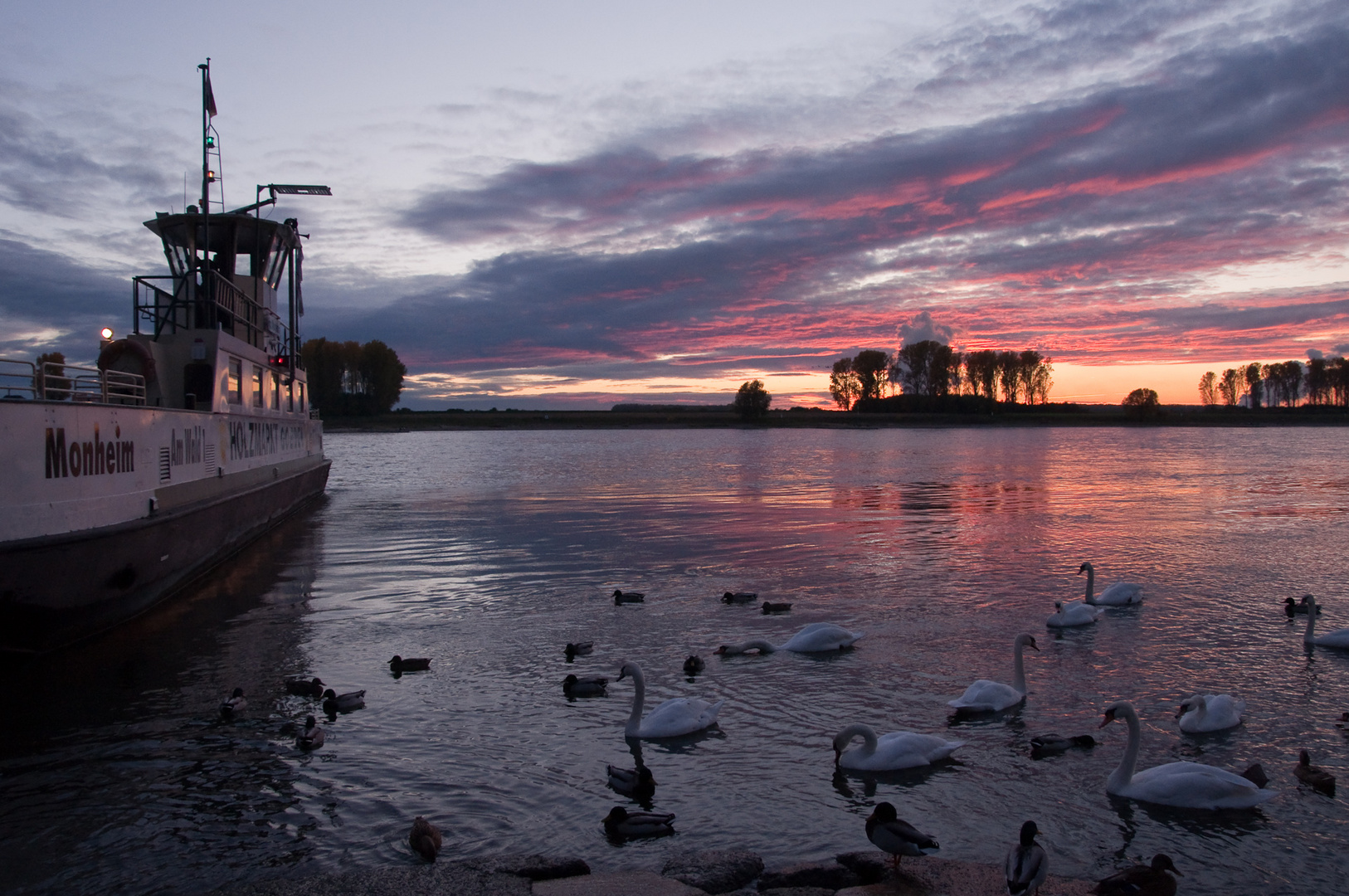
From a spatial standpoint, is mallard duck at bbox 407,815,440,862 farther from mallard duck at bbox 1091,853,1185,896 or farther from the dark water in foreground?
mallard duck at bbox 1091,853,1185,896

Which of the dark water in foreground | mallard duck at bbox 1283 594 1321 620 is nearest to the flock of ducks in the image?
the dark water in foreground

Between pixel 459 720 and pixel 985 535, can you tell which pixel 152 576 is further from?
pixel 985 535

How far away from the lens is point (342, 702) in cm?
950

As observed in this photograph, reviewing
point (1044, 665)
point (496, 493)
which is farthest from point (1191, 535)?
point (496, 493)

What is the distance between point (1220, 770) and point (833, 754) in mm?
3191

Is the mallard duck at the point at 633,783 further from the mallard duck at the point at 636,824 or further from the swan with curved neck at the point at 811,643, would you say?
the swan with curved neck at the point at 811,643

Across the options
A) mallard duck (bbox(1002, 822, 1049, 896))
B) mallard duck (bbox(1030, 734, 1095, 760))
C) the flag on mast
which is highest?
the flag on mast

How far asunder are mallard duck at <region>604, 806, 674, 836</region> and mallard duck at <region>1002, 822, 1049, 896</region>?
8.34 feet

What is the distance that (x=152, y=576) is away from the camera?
45.4 ft

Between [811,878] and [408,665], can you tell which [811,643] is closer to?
[408,665]

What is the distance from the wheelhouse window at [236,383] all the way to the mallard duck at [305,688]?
12.3 meters

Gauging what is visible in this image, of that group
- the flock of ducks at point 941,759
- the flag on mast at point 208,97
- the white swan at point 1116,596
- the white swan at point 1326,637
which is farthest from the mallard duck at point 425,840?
the flag on mast at point 208,97

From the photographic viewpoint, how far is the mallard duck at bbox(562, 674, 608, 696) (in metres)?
10.1

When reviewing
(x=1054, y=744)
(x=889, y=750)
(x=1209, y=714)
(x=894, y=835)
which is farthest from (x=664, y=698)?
(x=1209, y=714)
